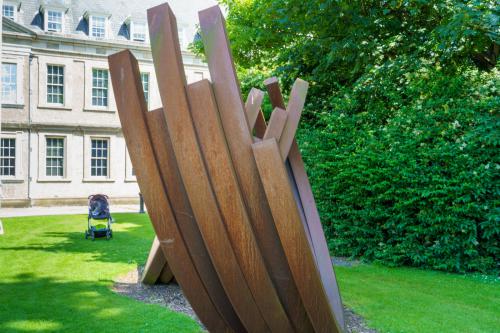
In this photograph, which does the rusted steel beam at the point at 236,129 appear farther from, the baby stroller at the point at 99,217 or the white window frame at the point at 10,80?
the white window frame at the point at 10,80

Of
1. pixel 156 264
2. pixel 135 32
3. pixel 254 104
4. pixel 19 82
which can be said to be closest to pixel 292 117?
pixel 254 104

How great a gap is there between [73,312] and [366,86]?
7551mm

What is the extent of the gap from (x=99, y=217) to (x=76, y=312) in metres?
7.25

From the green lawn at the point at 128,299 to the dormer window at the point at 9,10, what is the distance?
722 inches

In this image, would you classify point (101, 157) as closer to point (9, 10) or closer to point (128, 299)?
point (9, 10)

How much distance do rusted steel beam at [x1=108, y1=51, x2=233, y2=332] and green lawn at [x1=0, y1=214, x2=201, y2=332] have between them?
1.79 meters

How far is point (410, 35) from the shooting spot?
1090 centimetres

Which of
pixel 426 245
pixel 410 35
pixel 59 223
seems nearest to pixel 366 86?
pixel 410 35

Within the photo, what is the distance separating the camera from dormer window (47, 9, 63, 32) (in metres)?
25.5

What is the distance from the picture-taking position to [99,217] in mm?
12438

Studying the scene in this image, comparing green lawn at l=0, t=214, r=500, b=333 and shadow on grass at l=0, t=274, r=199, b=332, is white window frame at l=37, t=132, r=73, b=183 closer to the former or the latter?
green lawn at l=0, t=214, r=500, b=333

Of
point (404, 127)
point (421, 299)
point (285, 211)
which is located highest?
point (404, 127)

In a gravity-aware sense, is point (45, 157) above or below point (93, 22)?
below

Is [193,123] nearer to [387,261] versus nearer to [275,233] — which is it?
[275,233]
